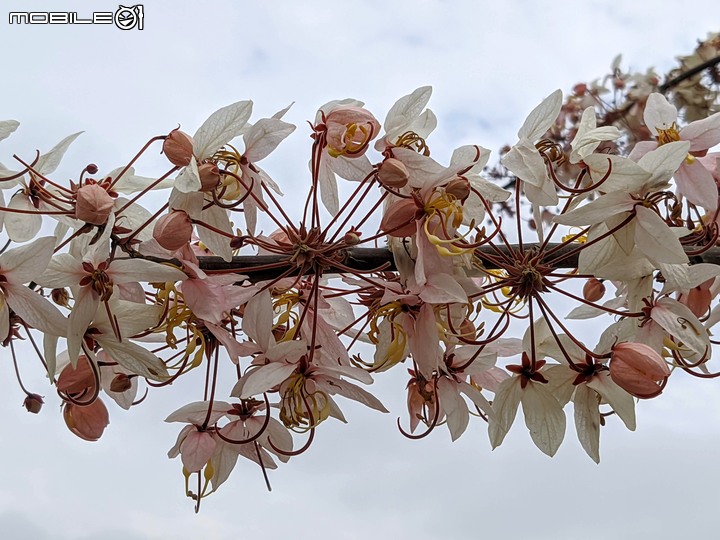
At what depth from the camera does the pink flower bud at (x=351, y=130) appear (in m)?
0.81

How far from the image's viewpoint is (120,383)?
89 centimetres

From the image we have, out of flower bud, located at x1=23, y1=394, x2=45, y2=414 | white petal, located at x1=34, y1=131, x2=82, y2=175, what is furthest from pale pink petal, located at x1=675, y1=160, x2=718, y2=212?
flower bud, located at x1=23, y1=394, x2=45, y2=414

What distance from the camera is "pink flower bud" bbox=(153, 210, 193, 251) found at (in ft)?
2.44

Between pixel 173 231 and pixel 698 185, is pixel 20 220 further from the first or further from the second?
pixel 698 185

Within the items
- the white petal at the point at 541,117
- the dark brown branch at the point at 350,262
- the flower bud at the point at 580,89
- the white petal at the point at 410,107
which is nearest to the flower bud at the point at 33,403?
the dark brown branch at the point at 350,262

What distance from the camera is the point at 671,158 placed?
0.75m

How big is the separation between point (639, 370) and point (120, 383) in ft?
1.78

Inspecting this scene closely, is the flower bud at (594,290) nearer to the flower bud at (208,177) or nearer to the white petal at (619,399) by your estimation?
the white petal at (619,399)

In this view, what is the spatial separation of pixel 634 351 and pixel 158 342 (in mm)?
490

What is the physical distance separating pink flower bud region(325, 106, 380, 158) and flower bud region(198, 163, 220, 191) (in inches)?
4.8

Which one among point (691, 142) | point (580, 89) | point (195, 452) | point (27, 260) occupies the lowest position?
point (195, 452)

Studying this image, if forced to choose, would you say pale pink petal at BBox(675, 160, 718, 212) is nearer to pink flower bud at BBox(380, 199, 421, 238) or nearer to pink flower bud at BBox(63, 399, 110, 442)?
pink flower bud at BBox(380, 199, 421, 238)

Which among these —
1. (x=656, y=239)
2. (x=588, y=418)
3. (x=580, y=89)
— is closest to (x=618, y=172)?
(x=656, y=239)

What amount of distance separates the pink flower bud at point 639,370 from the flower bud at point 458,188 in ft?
0.73
